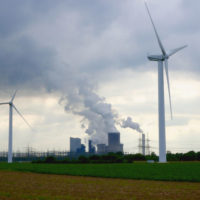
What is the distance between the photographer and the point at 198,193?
26.8 metres

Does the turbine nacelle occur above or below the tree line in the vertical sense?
above

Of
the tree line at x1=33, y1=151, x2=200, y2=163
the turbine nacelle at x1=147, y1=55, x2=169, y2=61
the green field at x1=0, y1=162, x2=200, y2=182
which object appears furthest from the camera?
the tree line at x1=33, y1=151, x2=200, y2=163

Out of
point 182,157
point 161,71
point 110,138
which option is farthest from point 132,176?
point 110,138

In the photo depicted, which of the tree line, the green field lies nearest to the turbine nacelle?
the tree line

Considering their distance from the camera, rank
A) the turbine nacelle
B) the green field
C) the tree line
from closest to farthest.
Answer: the green field < the turbine nacelle < the tree line

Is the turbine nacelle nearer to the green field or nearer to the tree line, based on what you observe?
the tree line

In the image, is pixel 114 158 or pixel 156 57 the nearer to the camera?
pixel 156 57

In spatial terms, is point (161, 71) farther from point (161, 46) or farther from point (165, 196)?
point (165, 196)

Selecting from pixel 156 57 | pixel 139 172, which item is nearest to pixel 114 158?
pixel 156 57

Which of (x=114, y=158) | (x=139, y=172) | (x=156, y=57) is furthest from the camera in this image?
(x=114, y=158)

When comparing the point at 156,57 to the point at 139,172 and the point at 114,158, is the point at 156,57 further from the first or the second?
the point at 139,172

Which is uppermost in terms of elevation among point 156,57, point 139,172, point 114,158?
point 156,57

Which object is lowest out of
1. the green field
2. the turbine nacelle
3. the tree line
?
the tree line

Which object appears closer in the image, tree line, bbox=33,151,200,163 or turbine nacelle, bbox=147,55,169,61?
turbine nacelle, bbox=147,55,169,61
